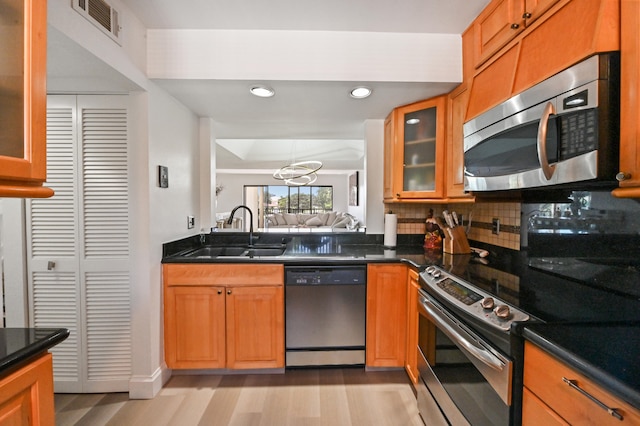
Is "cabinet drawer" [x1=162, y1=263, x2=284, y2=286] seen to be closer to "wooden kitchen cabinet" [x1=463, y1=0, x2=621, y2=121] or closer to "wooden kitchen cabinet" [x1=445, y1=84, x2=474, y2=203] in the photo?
"wooden kitchen cabinet" [x1=445, y1=84, x2=474, y2=203]

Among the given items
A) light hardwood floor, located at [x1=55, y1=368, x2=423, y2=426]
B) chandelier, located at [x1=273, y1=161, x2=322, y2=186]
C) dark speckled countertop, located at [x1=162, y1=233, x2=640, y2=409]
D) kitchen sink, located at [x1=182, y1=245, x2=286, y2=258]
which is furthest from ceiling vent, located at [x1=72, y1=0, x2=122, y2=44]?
chandelier, located at [x1=273, y1=161, x2=322, y2=186]

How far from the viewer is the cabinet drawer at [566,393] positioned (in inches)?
25.9

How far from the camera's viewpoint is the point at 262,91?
6.59ft

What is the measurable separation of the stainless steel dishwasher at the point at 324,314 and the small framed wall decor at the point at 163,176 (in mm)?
1106

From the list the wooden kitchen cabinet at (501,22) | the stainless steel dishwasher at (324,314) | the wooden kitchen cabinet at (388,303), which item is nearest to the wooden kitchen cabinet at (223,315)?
the stainless steel dishwasher at (324,314)

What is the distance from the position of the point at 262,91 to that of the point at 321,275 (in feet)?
4.70

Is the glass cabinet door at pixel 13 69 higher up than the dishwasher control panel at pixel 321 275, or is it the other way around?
the glass cabinet door at pixel 13 69

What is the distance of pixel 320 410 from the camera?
1785 millimetres

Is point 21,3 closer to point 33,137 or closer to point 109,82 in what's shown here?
point 33,137

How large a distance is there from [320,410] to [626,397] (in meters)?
1.61

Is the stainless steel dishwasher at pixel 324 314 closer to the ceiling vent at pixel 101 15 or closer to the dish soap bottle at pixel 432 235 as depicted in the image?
the dish soap bottle at pixel 432 235

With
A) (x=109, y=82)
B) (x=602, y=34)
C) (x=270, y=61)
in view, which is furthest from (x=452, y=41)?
(x=109, y=82)

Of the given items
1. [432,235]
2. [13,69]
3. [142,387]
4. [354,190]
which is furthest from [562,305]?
[354,190]

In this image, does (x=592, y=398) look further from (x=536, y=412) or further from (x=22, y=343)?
(x=22, y=343)
